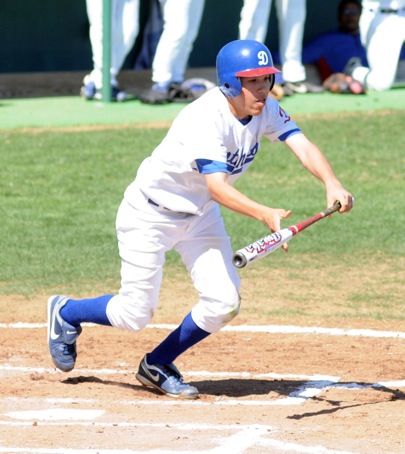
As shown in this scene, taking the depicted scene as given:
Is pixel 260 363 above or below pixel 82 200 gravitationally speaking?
above

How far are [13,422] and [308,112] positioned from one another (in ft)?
29.1

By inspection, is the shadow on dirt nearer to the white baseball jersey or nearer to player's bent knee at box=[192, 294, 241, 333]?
player's bent knee at box=[192, 294, 241, 333]

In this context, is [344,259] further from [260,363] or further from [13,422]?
[13,422]

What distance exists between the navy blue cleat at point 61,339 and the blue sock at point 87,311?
3cm

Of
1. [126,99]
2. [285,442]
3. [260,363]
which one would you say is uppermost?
[285,442]

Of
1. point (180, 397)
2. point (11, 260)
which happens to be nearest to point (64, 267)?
point (11, 260)

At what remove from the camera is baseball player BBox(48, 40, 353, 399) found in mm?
5293

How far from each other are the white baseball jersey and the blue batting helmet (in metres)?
0.10

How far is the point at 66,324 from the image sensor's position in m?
5.95

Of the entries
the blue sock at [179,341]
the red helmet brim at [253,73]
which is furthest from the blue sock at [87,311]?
the red helmet brim at [253,73]

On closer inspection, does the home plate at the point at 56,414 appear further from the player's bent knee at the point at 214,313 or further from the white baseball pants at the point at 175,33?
the white baseball pants at the point at 175,33

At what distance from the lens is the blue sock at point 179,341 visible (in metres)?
5.64

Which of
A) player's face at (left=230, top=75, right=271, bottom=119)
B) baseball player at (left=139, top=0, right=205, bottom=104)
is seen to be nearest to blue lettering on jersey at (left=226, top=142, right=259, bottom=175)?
player's face at (left=230, top=75, right=271, bottom=119)

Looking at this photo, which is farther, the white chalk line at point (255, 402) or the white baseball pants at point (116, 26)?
the white baseball pants at point (116, 26)
